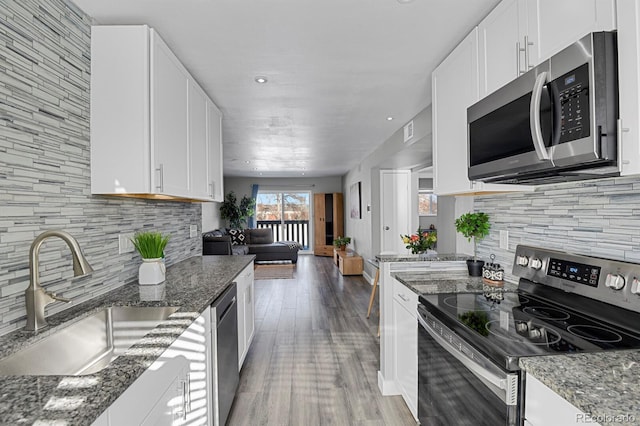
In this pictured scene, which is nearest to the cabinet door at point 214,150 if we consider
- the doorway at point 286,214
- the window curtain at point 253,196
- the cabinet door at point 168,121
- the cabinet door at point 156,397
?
the cabinet door at point 168,121

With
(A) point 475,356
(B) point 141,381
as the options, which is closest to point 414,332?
(A) point 475,356

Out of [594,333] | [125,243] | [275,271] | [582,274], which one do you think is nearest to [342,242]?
[275,271]

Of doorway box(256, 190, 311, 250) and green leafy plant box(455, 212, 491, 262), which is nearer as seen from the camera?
green leafy plant box(455, 212, 491, 262)

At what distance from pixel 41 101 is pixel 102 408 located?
1.35m

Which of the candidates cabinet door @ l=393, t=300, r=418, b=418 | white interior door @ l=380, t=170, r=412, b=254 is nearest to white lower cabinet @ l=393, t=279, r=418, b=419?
cabinet door @ l=393, t=300, r=418, b=418

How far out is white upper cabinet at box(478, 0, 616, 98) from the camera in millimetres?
1143

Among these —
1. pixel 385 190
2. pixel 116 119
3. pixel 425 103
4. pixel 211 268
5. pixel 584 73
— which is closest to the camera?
pixel 584 73

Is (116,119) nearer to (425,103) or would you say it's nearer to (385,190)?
(425,103)

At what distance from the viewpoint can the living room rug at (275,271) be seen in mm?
6703

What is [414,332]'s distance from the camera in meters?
2.03

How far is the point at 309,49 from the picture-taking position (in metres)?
2.18

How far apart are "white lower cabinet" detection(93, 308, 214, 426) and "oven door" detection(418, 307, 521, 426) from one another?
111cm

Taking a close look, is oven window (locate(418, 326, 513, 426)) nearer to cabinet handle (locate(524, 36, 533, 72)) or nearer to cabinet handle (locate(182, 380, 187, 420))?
cabinet handle (locate(182, 380, 187, 420))

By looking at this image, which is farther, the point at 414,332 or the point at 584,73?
the point at 414,332
